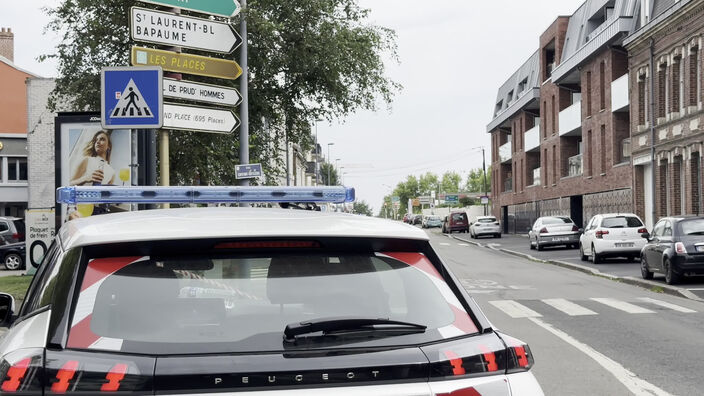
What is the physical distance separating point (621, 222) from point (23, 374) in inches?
1096

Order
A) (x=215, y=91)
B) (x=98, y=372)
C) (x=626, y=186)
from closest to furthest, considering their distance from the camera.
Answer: (x=98, y=372), (x=215, y=91), (x=626, y=186)

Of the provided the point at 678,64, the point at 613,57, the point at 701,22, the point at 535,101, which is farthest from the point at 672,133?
the point at 535,101

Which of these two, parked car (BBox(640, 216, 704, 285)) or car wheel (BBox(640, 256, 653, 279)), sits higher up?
parked car (BBox(640, 216, 704, 285))

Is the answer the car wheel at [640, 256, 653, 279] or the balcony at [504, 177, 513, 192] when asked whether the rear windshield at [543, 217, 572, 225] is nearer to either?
the car wheel at [640, 256, 653, 279]

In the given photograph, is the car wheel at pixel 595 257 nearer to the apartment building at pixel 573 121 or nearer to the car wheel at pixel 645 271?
the car wheel at pixel 645 271

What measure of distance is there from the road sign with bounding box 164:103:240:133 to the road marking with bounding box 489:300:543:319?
5.55m

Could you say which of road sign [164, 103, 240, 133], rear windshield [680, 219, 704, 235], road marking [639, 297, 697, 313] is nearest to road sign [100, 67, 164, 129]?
road sign [164, 103, 240, 133]

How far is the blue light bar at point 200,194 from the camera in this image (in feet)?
15.6

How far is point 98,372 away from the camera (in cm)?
251

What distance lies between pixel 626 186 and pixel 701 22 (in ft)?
35.6

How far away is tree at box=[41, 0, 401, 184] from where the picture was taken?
22672 millimetres

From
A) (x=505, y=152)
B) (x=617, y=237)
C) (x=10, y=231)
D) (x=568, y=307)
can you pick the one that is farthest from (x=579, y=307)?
(x=505, y=152)

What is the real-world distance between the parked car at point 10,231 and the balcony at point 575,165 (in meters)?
29.5

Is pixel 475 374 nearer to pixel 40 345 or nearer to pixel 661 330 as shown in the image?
pixel 40 345
